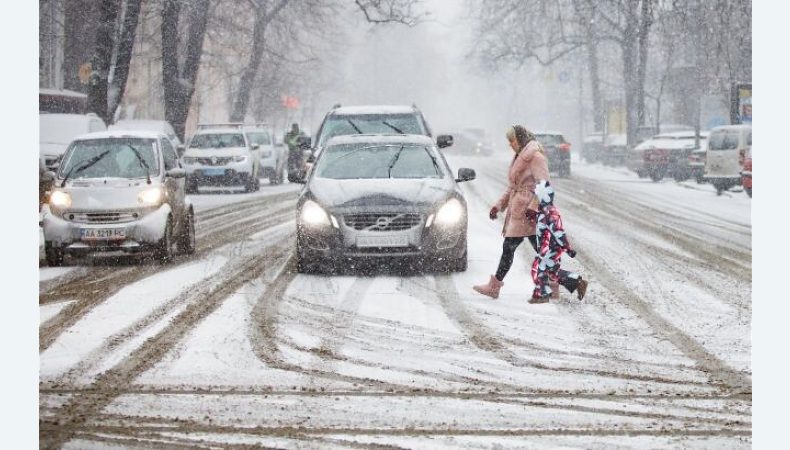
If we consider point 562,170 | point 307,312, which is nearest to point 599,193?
point 562,170

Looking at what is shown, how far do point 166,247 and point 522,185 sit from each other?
4733 mm

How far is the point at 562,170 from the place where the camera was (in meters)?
42.6

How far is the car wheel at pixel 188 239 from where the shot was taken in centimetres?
1589

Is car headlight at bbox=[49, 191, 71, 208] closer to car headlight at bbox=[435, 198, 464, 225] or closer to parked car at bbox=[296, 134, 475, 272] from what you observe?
parked car at bbox=[296, 134, 475, 272]

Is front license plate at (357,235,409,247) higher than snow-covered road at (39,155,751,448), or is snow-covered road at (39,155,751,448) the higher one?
front license plate at (357,235,409,247)

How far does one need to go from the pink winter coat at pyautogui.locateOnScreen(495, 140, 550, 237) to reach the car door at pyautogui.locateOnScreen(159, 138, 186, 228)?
193 inches

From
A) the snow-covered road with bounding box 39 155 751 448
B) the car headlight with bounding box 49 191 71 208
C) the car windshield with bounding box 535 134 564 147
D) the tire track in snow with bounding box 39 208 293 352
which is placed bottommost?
the snow-covered road with bounding box 39 155 751 448

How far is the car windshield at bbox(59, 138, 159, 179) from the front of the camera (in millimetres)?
14727

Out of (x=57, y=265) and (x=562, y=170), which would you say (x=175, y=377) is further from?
(x=562, y=170)

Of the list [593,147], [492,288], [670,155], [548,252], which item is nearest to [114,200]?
[492,288]

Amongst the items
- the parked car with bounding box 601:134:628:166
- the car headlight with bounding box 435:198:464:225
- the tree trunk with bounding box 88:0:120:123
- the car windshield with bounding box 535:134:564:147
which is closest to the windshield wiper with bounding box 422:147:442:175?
the car headlight with bounding box 435:198:464:225

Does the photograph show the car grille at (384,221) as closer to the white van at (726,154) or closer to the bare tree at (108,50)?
the bare tree at (108,50)
